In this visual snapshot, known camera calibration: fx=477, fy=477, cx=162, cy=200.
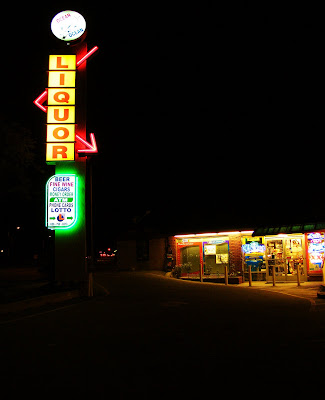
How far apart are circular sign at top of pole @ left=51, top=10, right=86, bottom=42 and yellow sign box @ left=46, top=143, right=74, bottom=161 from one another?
4843 mm

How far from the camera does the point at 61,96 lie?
19.5m

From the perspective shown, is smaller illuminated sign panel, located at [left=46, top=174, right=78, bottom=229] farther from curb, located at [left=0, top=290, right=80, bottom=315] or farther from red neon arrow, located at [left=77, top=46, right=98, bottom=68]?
red neon arrow, located at [left=77, top=46, right=98, bottom=68]

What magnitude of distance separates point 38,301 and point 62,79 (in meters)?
9.30

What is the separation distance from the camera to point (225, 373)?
6566mm

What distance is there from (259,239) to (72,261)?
11.0 metres

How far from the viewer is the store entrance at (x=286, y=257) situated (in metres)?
24.0

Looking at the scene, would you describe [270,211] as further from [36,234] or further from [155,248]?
[36,234]

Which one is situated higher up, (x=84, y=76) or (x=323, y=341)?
(x=84, y=76)

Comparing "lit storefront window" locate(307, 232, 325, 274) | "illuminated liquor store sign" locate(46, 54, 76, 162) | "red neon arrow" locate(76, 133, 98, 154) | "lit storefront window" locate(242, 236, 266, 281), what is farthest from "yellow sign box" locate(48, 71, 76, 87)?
"lit storefront window" locate(307, 232, 325, 274)

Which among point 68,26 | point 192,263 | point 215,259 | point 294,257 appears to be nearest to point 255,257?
point 294,257

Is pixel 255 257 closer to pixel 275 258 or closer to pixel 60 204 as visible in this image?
pixel 275 258

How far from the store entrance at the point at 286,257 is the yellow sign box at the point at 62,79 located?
1297cm

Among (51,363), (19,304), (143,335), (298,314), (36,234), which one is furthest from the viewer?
(36,234)

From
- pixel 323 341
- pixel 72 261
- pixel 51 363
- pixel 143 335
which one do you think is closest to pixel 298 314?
pixel 323 341
